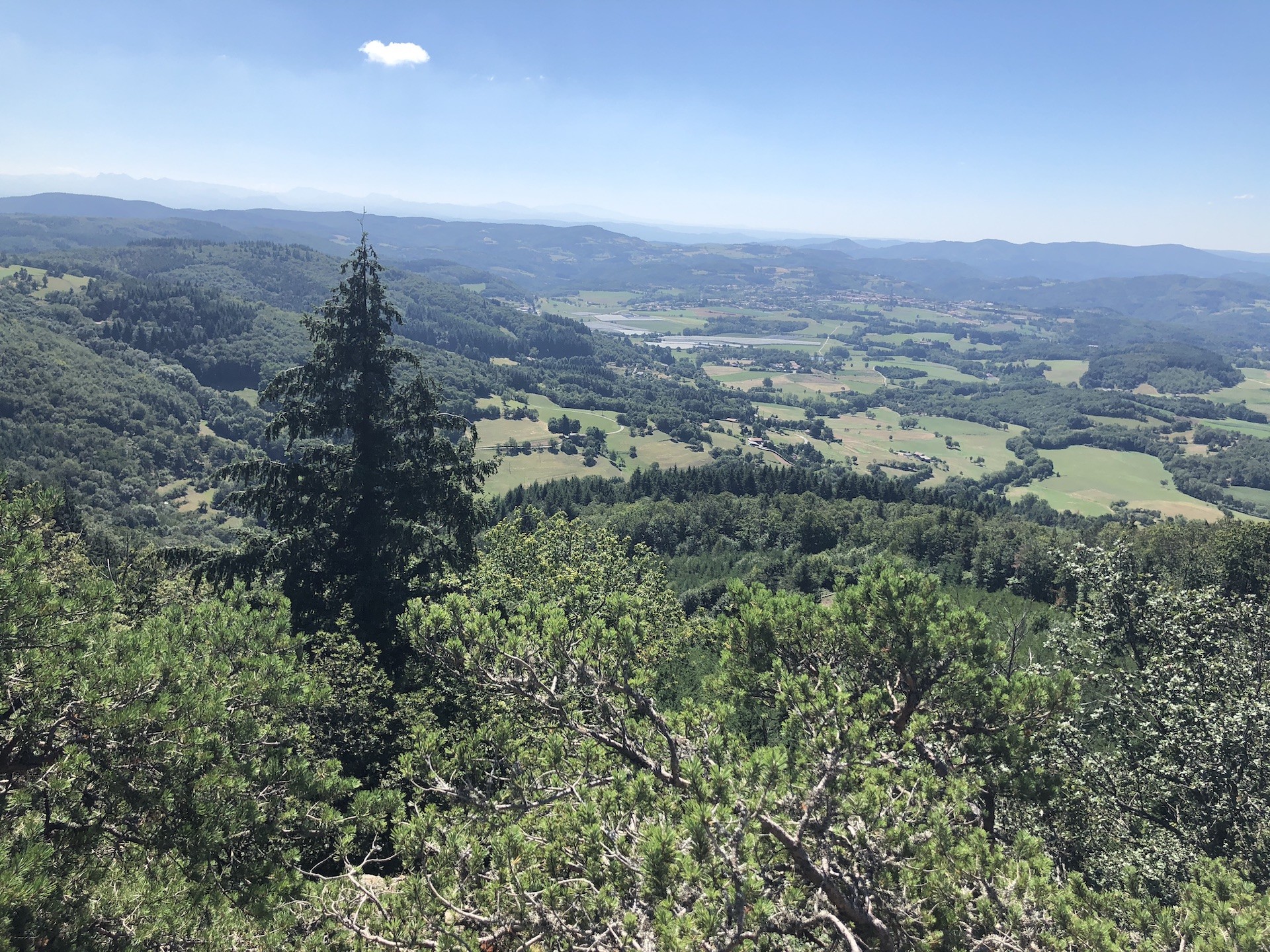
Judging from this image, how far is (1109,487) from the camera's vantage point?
160m

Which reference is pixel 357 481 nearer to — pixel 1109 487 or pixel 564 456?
pixel 564 456

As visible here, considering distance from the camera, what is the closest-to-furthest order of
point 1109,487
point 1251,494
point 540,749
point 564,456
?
point 540,749 < point 1251,494 < point 1109,487 < point 564,456

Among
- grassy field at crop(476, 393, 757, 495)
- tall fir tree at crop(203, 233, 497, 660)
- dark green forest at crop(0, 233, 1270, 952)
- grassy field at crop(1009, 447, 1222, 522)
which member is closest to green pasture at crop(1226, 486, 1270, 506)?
grassy field at crop(1009, 447, 1222, 522)

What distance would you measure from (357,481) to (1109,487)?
189132 mm

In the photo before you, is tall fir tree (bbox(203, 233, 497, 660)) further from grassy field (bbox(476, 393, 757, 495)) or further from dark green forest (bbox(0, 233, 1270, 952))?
grassy field (bbox(476, 393, 757, 495))

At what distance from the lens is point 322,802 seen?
9609 millimetres

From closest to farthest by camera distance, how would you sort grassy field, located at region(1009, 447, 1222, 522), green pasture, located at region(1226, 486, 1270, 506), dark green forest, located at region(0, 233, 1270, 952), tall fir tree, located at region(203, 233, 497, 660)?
dark green forest, located at region(0, 233, 1270, 952), tall fir tree, located at region(203, 233, 497, 660), grassy field, located at region(1009, 447, 1222, 522), green pasture, located at region(1226, 486, 1270, 506)

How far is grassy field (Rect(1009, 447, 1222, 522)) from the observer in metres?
143

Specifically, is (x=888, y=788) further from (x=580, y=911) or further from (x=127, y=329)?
(x=127, y=329)

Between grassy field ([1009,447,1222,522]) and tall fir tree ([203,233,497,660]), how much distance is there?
157841mm

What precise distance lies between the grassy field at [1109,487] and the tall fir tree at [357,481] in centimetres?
15784

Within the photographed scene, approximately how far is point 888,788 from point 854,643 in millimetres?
3203

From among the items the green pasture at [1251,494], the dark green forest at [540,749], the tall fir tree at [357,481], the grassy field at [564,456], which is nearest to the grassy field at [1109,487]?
the green pasture at [1251,494]

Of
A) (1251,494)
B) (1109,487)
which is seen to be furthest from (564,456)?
(1251,494)
